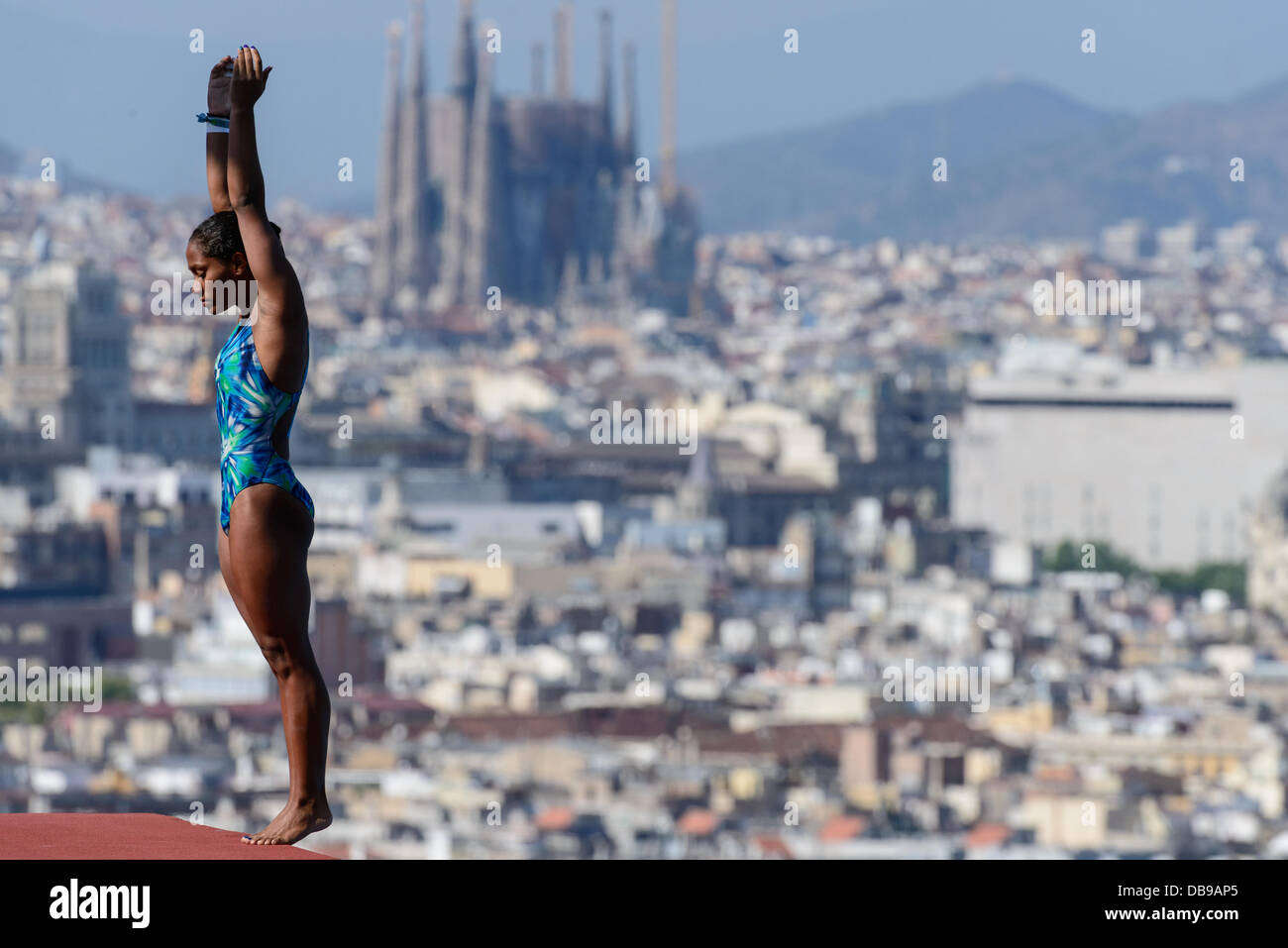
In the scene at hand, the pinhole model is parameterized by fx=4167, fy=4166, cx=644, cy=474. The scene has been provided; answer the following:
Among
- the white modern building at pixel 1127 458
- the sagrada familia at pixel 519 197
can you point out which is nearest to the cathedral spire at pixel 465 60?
Result: the sagrada familia at pixel 519 197

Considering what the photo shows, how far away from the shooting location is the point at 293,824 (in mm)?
4461

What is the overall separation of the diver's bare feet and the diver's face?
1.78 ft

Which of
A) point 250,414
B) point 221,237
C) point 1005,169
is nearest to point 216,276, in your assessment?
point 221,237

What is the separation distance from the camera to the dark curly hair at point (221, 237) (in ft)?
14.8

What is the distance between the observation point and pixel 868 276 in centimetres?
10869

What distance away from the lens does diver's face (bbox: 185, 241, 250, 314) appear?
4.48 metres

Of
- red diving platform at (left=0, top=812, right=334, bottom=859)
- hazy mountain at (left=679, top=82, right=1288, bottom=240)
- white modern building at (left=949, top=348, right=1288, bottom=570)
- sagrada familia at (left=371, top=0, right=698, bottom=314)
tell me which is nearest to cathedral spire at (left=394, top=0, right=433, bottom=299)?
sagrada familia at (left=371, top=0, right=698, bottom=314)

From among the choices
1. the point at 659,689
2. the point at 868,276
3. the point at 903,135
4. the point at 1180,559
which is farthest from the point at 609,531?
the point at 903,135

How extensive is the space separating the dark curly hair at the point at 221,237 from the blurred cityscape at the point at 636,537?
1419cm

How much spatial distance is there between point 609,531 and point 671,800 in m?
24.4

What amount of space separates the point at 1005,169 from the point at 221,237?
128519 mm

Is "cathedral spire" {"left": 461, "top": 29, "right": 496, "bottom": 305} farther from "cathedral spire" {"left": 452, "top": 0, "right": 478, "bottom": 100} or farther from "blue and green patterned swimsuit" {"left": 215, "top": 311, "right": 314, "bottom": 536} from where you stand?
"blue and green patterned swimsuit" {"left": 215, "top": 311, "right": 314, "bottom": 536}

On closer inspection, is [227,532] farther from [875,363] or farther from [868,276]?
[868,276]

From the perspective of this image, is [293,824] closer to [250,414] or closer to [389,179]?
[250,414]
